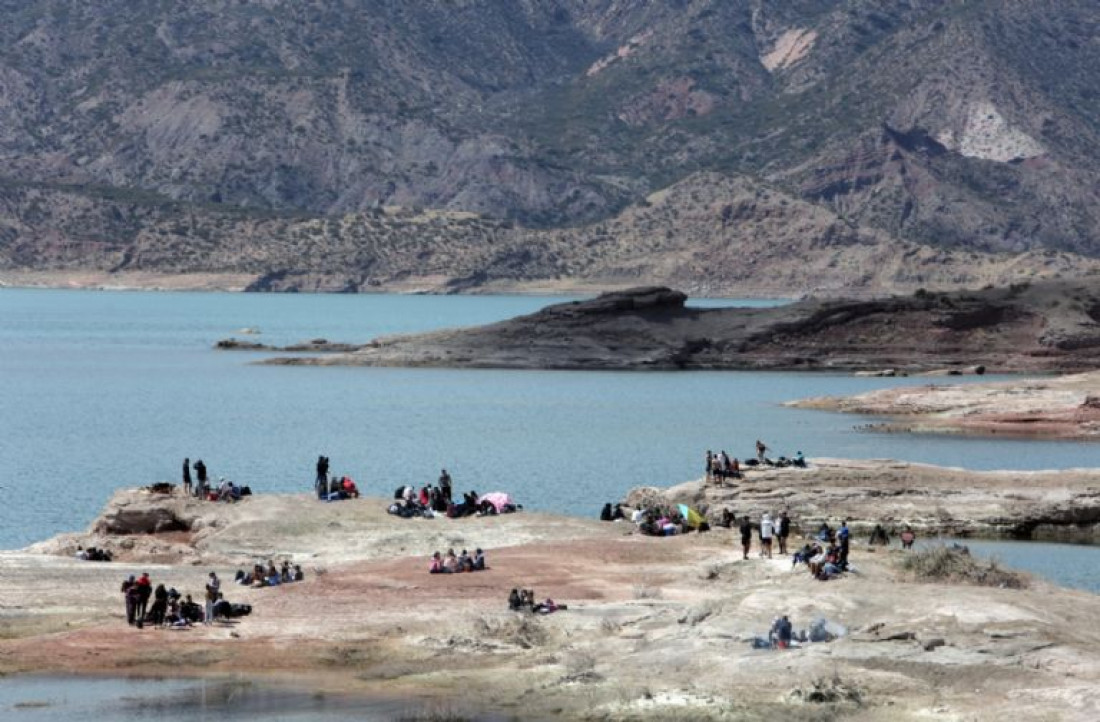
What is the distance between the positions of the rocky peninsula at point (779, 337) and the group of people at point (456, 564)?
106 meters

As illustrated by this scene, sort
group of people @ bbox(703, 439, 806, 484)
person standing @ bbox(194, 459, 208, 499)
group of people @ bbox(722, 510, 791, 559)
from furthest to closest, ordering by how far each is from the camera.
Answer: group of people @ bbox(703, 439, 806, 484)
person standing @ bbox(194, 459, 208, 499)
group of people @ bbox(722, 510, 791, 559)

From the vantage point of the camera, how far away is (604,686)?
38250 millimetres

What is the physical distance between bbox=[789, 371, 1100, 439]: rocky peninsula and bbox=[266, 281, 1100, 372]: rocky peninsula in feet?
133

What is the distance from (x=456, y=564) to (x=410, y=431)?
52.7 m

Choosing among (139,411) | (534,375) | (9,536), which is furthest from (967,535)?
(534,375)

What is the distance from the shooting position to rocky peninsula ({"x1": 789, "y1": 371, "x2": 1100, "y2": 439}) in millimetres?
99562

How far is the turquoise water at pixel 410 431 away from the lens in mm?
79312

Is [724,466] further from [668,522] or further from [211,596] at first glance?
[211,596]

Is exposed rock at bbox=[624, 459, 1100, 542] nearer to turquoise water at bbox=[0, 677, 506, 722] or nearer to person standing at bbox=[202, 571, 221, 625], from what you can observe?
person standing at bbox=[202, 571, 221, 625]

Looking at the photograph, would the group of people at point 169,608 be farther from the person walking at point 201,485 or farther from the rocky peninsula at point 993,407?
the rocky peninsula at point 993,407

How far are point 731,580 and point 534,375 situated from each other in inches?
4019

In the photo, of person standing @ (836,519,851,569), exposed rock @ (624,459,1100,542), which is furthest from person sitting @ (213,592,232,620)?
exposed rock @ (624,459,1100,542)

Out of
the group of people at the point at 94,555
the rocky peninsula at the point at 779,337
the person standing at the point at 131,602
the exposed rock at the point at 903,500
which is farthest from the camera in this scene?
the rocky peninsula at the point at 779,337

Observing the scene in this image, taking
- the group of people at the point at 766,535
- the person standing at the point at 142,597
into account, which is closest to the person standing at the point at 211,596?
the person standing at the point at 142,597
